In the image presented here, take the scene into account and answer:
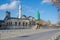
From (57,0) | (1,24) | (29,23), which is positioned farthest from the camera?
(29,23)

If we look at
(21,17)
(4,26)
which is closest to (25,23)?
(21,17)

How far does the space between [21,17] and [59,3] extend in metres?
63.0

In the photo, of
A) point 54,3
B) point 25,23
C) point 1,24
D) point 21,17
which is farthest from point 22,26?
point 54,3

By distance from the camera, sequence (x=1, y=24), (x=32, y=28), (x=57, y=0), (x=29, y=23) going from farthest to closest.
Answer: (x=32, y=28) < (x=29, y=23) < (x=1, y=24) < (x=57, y=0)

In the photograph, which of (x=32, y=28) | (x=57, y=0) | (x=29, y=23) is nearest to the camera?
(x=57, y=0)

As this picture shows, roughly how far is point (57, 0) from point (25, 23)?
188 feet

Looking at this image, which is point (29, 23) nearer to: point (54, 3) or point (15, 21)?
point (15, 21)

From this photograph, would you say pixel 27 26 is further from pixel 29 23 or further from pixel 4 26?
pixel 4 26

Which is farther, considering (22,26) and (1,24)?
(22,26)

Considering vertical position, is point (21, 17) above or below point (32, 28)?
above

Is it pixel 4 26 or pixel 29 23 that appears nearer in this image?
pixel 4 26

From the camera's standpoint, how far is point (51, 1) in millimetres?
5645

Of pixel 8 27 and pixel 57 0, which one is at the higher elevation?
pixel 57 0

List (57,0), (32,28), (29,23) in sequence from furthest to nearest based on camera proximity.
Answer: (32,28), (29,23), (57,0)
